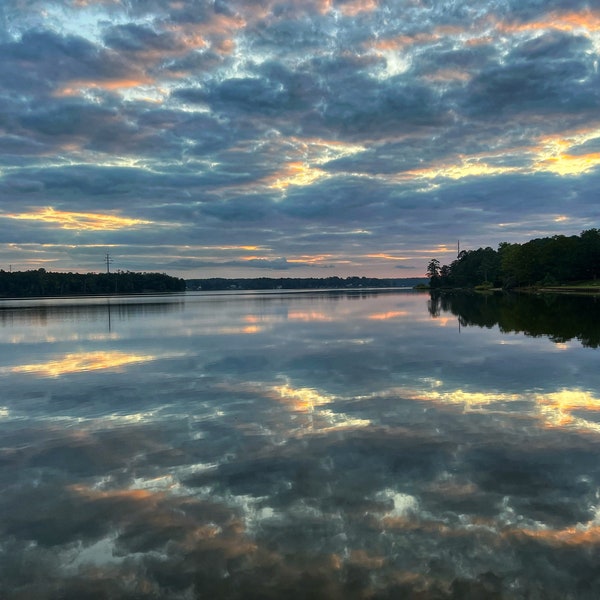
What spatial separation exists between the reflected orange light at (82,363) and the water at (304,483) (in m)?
1.35

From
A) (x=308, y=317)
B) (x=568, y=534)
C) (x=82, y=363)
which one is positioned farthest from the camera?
(x=308, y=317)

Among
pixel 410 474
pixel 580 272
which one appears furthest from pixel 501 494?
pixel 580 272

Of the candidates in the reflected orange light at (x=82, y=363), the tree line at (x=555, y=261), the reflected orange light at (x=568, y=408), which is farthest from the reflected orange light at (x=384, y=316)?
the tree line at (x=555, y=261)

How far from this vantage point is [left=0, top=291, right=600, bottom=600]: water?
6.23m

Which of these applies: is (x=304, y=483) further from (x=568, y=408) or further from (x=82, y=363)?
(x=82, y=363)

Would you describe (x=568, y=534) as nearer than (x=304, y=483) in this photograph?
Yes

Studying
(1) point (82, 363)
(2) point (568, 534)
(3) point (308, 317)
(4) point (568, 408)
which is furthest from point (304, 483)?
(3) point (308, 317)

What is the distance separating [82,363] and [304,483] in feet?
61.2

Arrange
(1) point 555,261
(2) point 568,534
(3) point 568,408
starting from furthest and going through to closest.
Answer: (1) point 555,261 < (3) point 568,408 < (2) point 568,534

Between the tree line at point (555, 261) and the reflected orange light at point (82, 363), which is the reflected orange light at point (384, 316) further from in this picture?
the tree line at point (555, 261)

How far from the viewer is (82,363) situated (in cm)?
2394

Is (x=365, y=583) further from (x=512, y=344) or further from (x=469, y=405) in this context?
(x=512, y=344)

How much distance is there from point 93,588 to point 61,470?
4.71m

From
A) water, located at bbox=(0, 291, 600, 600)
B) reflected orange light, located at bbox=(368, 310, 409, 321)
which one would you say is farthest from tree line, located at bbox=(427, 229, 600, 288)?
water, located at bbox=(0, 291, 600, 600)
